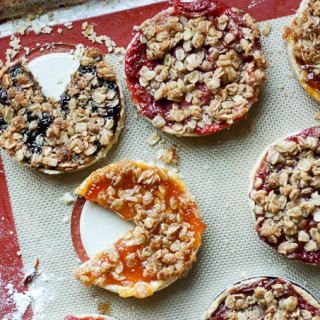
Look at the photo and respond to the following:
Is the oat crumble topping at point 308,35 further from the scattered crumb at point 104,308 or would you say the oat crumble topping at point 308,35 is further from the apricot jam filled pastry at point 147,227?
the scattered crumb at point 104,308

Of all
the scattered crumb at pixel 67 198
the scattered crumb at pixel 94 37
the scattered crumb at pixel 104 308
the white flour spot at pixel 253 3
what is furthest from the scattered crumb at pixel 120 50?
the scattered crumb at pixel 104 308

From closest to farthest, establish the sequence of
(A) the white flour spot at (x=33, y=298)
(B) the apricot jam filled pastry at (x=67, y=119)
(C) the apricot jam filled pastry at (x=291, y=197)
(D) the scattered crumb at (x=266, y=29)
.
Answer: (C) the apricot jam filled pastry at (x=291, y=197) < (B) the apricot jam filled pastry at (x=67, y=119) < (D) the scattered crumb at (x=266, y=29) < (A) the white flour spot at (x=33, y=298)

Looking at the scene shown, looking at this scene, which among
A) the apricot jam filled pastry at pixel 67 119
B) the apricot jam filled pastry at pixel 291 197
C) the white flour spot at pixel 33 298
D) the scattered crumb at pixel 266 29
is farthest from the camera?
the white flour spot at pixel 33 298

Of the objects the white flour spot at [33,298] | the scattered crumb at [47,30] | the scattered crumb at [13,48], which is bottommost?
the white flour spot at [33,298]

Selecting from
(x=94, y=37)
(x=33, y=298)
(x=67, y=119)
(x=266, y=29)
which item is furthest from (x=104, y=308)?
(x=266, y=29)

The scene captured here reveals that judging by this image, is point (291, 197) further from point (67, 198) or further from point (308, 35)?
point (67, 198)

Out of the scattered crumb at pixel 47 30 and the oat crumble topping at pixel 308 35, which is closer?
the oat crumble topping at pixel 308 35

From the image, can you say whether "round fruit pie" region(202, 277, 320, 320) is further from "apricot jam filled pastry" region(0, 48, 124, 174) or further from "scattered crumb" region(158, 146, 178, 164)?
"apricot jam filled pastry" region(0, 48, 124, 174)
